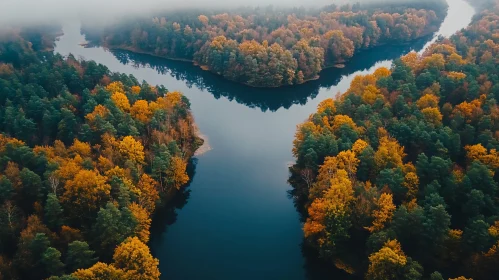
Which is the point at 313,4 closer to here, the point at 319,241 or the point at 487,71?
the point at 487,71

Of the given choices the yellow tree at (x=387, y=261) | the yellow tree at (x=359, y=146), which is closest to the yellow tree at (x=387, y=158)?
the yellow tree at (x=359, y=146)

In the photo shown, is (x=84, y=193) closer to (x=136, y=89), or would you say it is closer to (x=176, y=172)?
(x=176, y=172)

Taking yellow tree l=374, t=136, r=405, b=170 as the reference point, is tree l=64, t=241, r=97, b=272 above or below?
Result: below

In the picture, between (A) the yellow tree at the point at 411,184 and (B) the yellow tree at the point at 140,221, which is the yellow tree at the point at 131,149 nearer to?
(B) the yellow tree at the point at 140,221

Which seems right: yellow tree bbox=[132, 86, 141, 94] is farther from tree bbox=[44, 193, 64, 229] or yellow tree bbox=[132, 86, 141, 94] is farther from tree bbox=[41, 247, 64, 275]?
tree bbox=[41, 247, 64, 275]

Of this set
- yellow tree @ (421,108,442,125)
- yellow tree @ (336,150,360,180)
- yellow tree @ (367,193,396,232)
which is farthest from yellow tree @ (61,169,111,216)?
yellow tree @ (421,108,442,125)

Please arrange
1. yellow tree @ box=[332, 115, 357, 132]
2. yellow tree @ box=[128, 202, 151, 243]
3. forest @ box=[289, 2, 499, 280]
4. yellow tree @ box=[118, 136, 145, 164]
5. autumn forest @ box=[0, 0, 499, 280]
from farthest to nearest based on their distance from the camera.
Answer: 1. yellow tree @ box=[332, 115, 357, 132]
2. yellow tree @ box=[118, 136, 145, 164]
3. yellow tree @ box=[128, 202, 151, 243]
4. autumn forest @ box=[0, 0, 499, 280]
5. forest @ box=[289, 2, 499, 280]
